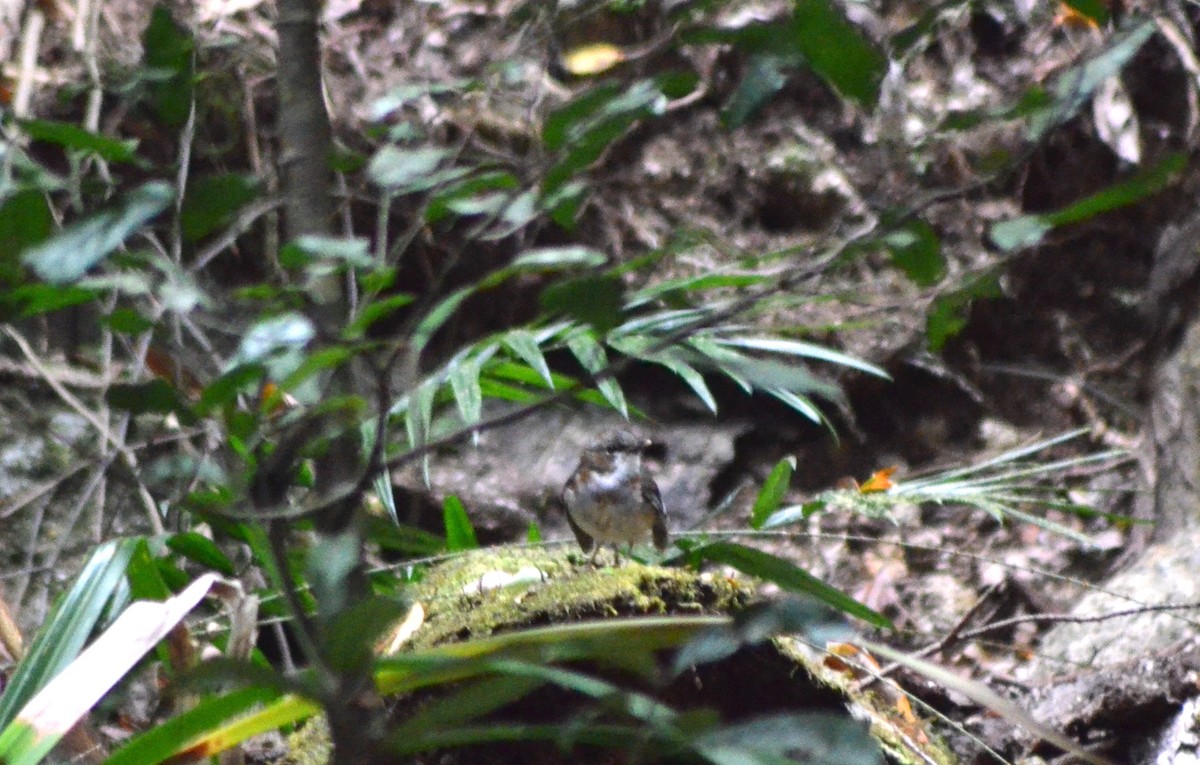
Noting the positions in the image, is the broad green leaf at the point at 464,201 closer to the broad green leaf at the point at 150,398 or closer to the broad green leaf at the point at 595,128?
the broad green leaf at the point at 595,128

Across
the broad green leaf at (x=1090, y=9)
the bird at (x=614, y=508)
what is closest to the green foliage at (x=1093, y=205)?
the broad green leaf at (x=1090, y=9)

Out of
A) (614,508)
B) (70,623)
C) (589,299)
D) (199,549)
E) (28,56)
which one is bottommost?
(614,508)

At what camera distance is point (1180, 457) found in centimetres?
439

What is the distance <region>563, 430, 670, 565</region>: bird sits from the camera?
3.11 m

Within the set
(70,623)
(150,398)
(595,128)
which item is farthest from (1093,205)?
(70,623)

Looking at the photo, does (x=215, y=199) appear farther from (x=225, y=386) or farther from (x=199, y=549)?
(x=199, y=549)

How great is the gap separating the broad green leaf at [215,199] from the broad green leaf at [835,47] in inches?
19.0

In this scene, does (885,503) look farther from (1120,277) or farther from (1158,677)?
(1120,277)

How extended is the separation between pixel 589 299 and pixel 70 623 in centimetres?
174

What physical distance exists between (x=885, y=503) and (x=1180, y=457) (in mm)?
2151

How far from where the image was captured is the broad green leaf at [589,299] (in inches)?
37.4

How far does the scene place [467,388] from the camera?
2629 millimetres

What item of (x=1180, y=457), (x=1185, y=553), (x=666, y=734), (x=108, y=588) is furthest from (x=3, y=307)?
(x=1180, y=457)

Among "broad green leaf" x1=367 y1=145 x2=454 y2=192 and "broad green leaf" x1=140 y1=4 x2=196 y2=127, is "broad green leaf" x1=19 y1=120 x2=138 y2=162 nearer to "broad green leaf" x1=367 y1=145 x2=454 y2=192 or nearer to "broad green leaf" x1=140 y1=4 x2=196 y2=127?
"broad green leaf" x1=140 y1=4 x2=196 y2=127
